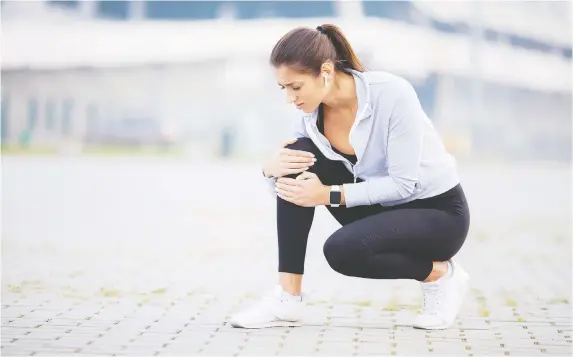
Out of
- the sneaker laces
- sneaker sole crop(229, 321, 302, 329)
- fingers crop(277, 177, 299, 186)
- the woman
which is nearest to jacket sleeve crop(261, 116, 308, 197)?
the woman

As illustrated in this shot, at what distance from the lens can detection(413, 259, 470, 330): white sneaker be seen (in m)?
3.92

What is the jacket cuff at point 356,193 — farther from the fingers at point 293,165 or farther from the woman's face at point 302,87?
the woman's face at point 302,87

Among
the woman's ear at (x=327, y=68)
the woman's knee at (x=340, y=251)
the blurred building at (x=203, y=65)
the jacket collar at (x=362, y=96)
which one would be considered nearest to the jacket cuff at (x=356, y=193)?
the woman's knee at (x=340, y=251)

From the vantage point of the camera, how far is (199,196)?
12531 millimetres

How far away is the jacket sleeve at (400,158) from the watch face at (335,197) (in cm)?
3

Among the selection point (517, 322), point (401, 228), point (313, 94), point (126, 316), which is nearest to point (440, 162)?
point (401, 228)

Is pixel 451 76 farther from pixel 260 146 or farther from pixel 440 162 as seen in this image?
pixel 440 162

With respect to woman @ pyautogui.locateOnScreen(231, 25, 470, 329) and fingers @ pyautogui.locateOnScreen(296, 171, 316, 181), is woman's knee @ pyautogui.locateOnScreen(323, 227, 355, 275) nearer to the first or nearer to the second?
woman @ pyautogui.locateOnScreen(231, 25, 470, 329)

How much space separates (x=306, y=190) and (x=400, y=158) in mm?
367

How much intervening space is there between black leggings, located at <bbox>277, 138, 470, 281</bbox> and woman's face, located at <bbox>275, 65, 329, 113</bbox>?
25 cm

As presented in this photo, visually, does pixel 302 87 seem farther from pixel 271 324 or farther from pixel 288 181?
pixel 271 324

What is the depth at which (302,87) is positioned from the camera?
3623 millimetres

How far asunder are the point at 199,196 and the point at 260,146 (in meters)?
15.6

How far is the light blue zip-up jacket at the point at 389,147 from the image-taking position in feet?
12.2
